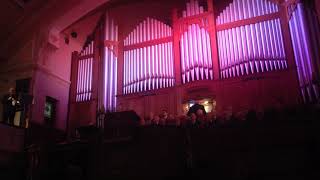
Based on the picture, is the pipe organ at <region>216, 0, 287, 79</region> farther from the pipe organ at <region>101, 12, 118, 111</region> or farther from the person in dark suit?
the person in dark suit

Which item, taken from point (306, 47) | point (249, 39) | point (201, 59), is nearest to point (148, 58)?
point (201, 59)

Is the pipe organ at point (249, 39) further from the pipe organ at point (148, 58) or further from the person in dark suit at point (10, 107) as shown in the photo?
the person in dark suit at point (10, 107)

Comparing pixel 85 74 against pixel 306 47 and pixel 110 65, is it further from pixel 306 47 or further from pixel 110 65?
pixel 306 47

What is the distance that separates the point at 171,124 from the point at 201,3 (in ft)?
16.6

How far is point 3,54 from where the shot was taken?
10.6 metres

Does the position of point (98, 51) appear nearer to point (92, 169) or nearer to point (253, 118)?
point (92, 169)

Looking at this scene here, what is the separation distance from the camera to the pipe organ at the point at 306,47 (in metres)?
8.51

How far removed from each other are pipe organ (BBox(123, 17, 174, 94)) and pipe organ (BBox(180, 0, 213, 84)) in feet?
1.39

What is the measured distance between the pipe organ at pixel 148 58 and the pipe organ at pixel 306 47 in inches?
131

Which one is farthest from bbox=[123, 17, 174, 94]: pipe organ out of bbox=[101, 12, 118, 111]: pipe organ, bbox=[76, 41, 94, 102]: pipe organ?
bbox=[76, 41, 94, 102]: pipe organ

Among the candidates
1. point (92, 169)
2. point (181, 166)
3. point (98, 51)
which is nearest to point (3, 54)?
point (98, 51)

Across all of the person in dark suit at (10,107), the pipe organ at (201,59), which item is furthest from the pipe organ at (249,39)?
the person in dark suit at (10,107)

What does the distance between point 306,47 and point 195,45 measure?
294cm

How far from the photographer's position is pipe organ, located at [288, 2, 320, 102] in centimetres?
851
